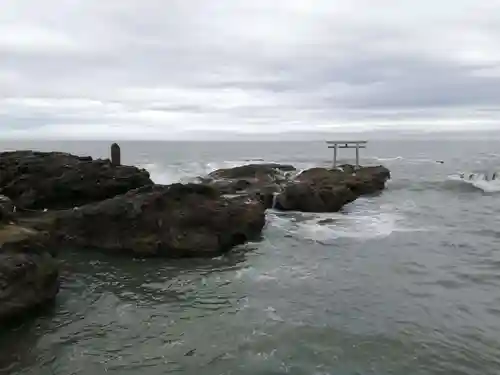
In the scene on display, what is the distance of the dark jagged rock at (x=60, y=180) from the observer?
87.7 feet

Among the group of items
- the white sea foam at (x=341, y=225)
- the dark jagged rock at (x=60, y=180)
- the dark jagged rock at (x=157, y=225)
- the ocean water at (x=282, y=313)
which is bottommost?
the ocean water at (x=282, y=313)

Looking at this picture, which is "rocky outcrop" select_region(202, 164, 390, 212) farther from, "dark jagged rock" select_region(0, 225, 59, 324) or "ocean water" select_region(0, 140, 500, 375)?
"dark jagged rock" select_region(0, 225, 59, 324)

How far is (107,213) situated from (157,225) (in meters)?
2.38

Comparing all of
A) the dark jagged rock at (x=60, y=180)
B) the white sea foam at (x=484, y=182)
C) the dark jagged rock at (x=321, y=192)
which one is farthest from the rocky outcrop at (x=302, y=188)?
the white sea foam at (x=484, y=182)

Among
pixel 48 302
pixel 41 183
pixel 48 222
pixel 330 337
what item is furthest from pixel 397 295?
pixel 41 183

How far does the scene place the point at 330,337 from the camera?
12359mm

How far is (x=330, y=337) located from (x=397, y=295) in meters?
4.25

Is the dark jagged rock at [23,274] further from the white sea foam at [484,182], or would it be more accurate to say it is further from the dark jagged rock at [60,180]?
the white sea foam at [484,182]

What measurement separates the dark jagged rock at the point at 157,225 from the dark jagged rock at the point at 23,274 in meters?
5.82

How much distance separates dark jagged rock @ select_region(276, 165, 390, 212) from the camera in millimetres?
31688

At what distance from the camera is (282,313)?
1402 centimetres

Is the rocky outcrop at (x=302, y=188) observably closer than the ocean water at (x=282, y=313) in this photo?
No

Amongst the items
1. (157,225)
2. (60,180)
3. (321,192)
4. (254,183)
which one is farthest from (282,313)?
(254,183)

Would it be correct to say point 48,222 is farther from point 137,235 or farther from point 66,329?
point 66,329
